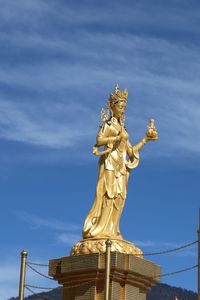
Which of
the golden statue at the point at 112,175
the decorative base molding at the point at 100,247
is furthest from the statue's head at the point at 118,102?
the decorative base molding at the point at 100,247

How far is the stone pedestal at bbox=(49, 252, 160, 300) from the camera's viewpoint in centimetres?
1648

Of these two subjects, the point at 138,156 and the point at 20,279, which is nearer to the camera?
the point at 20,279

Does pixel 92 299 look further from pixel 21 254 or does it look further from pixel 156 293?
pixel 156 293

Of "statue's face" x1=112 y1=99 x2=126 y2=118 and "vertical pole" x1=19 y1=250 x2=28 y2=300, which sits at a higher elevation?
"statue's face" x1=112 y1=99 x2=126 y2=118

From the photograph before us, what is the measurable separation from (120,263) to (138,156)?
2867 mm

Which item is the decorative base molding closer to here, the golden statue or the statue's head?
the golden statue

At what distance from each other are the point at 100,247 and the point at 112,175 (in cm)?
172

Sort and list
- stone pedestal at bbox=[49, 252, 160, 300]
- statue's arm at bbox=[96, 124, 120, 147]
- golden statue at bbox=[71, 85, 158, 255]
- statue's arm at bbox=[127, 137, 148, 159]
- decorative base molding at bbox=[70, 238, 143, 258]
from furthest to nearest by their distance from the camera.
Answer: statue's arm at bbox=[127, 137, 148, 159] → statue's arm at bbox=[96, 124, 120, 147] → golden statue at bbox=[71, 85, 158, 255] → decorative base molding at bbox=[70, 238, 143, 258] → stone pedestal at bbox=[49, 252, 160, 300]

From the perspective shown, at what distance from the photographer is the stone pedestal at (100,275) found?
1648 centimetres

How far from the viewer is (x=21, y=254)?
16734 millimetres

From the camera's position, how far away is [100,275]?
16.6 metres

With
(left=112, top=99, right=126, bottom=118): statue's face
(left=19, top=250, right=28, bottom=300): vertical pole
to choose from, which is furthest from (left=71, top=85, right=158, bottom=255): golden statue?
(left=19, top=250, right=28, bottom=300): vertical pole

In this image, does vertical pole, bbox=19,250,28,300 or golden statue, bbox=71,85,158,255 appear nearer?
vertical pole, bbox=19,250,28,300

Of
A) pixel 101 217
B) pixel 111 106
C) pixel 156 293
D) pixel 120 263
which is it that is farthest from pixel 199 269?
pixel 156 293
